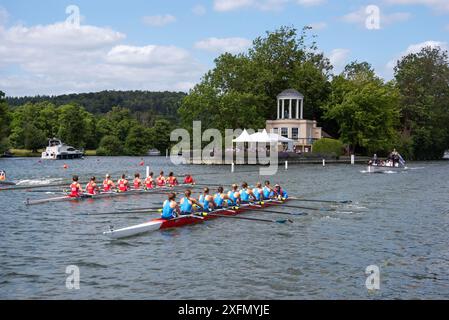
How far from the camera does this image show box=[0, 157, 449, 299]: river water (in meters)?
16.4

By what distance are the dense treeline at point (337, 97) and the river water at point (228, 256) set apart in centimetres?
5841

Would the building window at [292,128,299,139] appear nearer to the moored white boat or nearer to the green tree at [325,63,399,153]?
the green tree at [325,63,399,153]

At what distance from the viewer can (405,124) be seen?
12412 centimetres

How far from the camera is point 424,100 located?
120 metres

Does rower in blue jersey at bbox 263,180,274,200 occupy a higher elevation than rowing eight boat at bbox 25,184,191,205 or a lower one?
higher

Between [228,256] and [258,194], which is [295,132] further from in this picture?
[228,256]

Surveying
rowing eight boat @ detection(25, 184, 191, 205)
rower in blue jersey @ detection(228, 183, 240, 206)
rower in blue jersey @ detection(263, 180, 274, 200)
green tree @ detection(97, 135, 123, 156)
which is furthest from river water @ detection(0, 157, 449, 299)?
A: green tree @ detection(97, 135, 123, 156)

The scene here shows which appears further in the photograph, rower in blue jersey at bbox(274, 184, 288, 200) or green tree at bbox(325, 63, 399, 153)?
green tree at bbox(325, 63, 399, 153)

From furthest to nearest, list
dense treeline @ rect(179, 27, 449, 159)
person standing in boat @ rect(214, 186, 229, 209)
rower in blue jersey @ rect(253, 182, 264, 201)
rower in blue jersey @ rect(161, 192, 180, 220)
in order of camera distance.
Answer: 1. dense treeline @ rect(179, 27, 449, 159)
2. rower in blue jersey @ rect(253, 182, 264, 201)
3. person standing in boat @ rect(214, 186, 229, 209)
4. rower in blue jersey @ rect(161, 192, 180, 220)

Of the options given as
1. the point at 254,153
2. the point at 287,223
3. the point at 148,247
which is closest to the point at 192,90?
the point at 254,153

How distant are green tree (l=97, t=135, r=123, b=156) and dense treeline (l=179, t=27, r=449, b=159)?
189 feet

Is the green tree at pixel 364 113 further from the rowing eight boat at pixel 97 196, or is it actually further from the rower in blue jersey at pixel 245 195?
the rower in blue jersey at pixel 245 195

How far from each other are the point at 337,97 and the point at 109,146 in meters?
70.7
